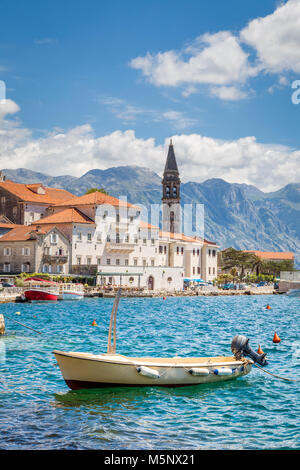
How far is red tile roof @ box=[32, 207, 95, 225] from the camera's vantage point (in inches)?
3135

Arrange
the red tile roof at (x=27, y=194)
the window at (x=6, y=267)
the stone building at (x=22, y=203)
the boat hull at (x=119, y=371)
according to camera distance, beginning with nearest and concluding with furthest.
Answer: the boat hull at (x=119, y=371) < the window at (x=6, y=267) < the stone building at (x=22, y=203) < the red tile roof at (x=27, y=194)

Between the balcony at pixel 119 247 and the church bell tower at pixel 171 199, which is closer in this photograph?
the balcony at pixel 119 247

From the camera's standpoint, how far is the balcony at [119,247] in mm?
83188

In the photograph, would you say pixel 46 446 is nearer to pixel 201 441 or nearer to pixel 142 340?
pixel 201 441

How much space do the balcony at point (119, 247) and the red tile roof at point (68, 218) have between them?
14.9 ft

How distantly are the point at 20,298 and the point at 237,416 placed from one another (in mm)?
47400

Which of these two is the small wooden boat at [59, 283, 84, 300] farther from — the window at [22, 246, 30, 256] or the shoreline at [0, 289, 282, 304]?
the window at [22, 246, 30, 256]

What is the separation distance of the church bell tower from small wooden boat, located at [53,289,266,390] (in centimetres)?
10474

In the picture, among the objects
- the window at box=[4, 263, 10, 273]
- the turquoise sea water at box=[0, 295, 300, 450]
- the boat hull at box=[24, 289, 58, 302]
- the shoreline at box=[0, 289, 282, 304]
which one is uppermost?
the window at box=[4, 263, 10, 273]

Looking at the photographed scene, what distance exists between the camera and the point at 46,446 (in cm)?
1141

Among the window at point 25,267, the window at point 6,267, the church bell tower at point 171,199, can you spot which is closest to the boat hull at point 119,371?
the window at point 25,267

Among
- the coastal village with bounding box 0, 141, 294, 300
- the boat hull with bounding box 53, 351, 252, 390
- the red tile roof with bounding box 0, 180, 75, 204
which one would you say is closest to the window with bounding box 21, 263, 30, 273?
the coastal village with bounding box 0, 141, 294, 300

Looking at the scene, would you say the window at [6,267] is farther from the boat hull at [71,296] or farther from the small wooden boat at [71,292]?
the boat hull at [71,296]
